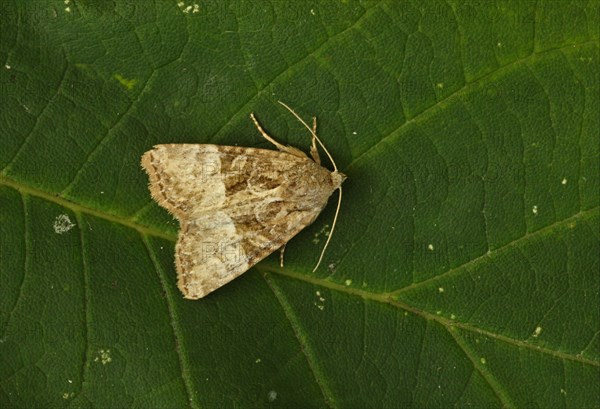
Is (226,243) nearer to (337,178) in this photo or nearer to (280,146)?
(280,146)

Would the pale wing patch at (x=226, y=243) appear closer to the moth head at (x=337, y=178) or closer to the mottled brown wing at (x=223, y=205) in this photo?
the mottled brown wing at (x=223, y=205)

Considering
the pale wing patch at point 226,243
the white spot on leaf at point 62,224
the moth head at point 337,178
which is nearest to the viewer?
the white spot on leaf at point 62,224

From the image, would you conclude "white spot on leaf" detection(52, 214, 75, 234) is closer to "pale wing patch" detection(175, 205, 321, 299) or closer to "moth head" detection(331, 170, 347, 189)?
"pale wing patch" detection(175, 205, 321, 299)

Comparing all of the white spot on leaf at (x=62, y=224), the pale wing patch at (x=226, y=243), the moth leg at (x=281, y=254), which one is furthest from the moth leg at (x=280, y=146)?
the white spot on leaf at (x=62, y=224)

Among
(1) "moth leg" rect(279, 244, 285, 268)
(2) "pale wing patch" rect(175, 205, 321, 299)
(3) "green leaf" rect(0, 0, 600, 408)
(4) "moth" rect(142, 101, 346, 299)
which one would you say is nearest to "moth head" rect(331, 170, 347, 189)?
(4) "moth" rect(142, 101, 346, 299)

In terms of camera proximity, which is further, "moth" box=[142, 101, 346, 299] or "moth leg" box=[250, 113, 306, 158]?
"moth leg" box=[250, 113, 306, 158]

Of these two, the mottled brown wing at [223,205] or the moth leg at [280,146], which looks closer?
the mottled brown wing at [223,205]
